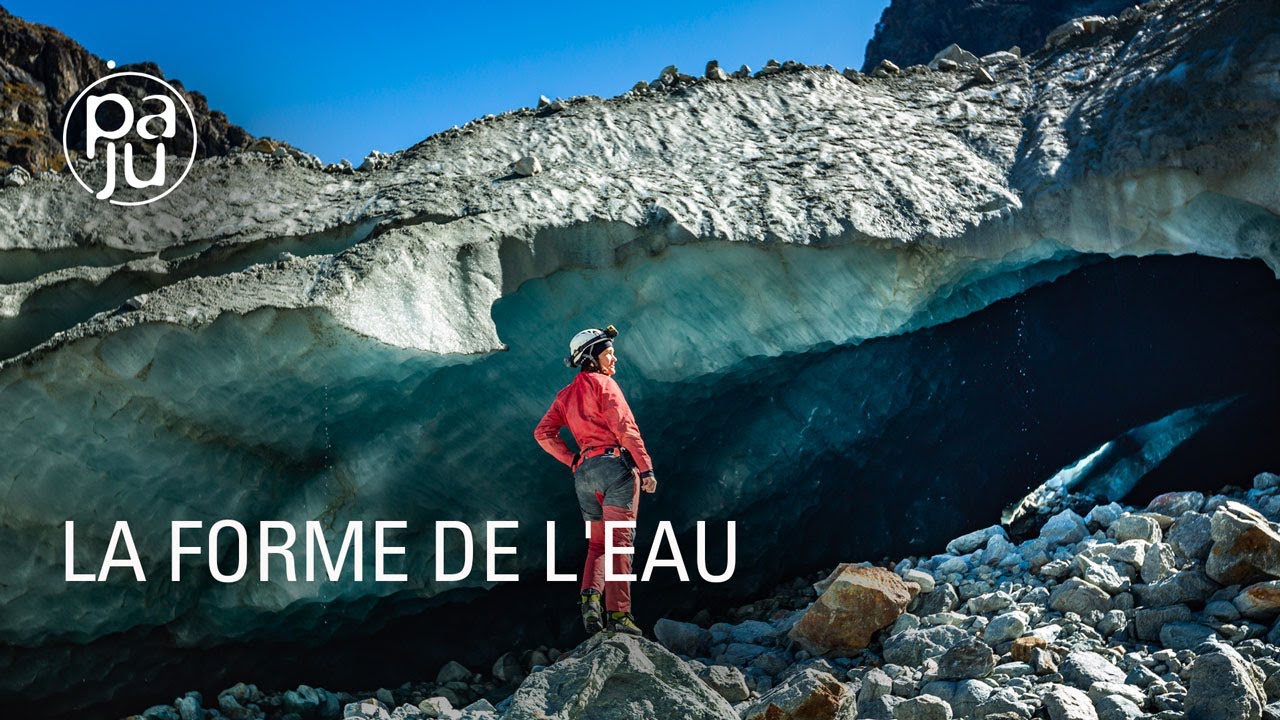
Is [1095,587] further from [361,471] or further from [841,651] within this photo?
[361,471]

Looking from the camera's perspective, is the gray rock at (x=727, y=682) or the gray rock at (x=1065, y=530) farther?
the gray rock at (x=1065, y=530)

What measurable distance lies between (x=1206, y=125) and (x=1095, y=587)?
3406mm

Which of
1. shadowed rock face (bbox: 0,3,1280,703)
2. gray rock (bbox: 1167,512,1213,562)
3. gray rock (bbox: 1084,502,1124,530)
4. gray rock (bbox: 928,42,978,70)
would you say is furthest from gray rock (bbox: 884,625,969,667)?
gray rock (bbox: 928,42,978,70)

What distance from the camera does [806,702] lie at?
4.54 metres

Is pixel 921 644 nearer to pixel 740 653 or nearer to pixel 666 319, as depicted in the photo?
pixel 740 653

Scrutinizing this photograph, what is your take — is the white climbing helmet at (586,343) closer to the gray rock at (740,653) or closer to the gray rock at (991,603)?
the gray rock at (740,653)

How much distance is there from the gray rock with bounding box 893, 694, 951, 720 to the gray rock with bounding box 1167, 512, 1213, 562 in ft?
7.37

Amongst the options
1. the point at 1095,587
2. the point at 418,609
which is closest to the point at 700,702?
the point at 1095,587

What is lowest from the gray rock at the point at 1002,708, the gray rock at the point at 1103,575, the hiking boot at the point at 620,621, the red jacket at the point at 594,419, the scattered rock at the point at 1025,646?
the gray rock at the point at 1002,708

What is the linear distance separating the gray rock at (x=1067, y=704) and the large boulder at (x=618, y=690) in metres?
1.47

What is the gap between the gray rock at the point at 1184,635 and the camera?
17.0ft

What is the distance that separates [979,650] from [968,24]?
3205 centimetres

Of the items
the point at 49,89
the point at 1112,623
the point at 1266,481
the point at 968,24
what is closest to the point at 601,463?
the point at 1112,623

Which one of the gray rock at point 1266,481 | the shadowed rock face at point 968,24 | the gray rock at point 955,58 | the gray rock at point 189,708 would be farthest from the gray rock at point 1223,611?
the shadowed rock face at point 968,24
